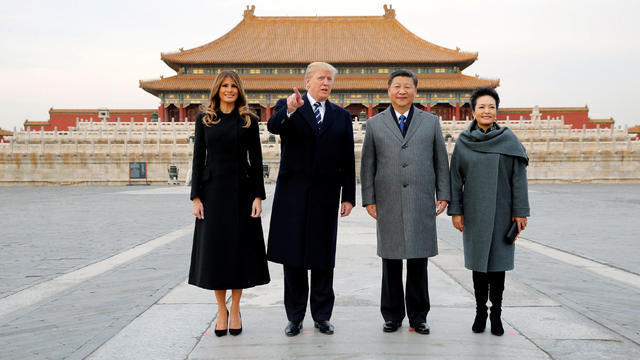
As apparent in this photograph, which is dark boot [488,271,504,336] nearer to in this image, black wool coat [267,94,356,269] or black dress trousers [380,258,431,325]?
black dress trousers [380,258,431,325]

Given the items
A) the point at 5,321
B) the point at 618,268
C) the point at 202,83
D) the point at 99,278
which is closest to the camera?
the point at 5,321

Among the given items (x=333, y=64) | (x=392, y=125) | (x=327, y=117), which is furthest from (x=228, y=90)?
(x=333, y=64)

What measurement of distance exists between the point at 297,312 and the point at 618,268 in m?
3.90

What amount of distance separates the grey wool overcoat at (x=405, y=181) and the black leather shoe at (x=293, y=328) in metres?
0.73

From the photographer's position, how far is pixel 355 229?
8.27 m

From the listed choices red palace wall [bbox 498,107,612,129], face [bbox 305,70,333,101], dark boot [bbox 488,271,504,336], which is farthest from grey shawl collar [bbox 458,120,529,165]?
red palace wall [bbox 498,107,612,129]

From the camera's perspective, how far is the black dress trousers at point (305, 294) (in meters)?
3.20

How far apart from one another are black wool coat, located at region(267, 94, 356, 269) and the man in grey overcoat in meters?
0.25

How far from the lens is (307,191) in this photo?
325cm

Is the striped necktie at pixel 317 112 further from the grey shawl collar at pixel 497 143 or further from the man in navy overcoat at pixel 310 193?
the grey shawl collar at pixel 497 143

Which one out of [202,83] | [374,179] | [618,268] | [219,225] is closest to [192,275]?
[219,225]

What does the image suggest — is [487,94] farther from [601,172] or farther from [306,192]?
[601,172]

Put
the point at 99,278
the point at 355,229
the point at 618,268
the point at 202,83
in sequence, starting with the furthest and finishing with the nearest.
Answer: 1. the point at 202,83
2. the point at 355,229
3. the point at 618,268
4. the point at 99,278

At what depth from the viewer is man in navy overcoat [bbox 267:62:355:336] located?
3207mm
